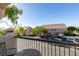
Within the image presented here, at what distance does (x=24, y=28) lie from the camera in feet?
7.49

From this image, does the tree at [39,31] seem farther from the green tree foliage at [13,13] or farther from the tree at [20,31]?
the green tree foliage at [13,13]

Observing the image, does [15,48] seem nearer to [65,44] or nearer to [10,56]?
[10,56]

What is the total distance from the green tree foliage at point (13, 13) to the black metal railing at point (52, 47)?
0.25 metres

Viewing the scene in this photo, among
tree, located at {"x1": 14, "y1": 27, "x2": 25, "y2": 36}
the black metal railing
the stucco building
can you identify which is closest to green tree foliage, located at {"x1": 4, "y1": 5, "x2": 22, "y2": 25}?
tree, located at {"x1": 14, "y1": 27, "x2": 25, "y2": 36}

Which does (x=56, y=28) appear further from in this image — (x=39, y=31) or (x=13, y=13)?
(x=13, y=13)

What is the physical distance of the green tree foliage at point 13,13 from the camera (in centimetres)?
231

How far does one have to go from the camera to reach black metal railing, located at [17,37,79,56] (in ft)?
6.90

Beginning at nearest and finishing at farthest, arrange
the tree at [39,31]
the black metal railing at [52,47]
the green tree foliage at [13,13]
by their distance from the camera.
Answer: the black metal railing at [52,47] → the tree at [39,31] → the green tree foliage at [13,13]

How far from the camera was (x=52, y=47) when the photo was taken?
2.21m

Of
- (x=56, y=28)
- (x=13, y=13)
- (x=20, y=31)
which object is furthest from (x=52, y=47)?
(x=13, y=13)

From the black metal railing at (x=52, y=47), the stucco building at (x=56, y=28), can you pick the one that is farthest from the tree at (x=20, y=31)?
the stucco building at (x=56, y=28)

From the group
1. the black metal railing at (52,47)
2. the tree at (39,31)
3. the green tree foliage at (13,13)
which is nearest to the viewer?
the black metal railing at (52,47)

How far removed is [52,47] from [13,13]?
644mm

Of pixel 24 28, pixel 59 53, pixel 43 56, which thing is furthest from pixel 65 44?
pixel 24 28
